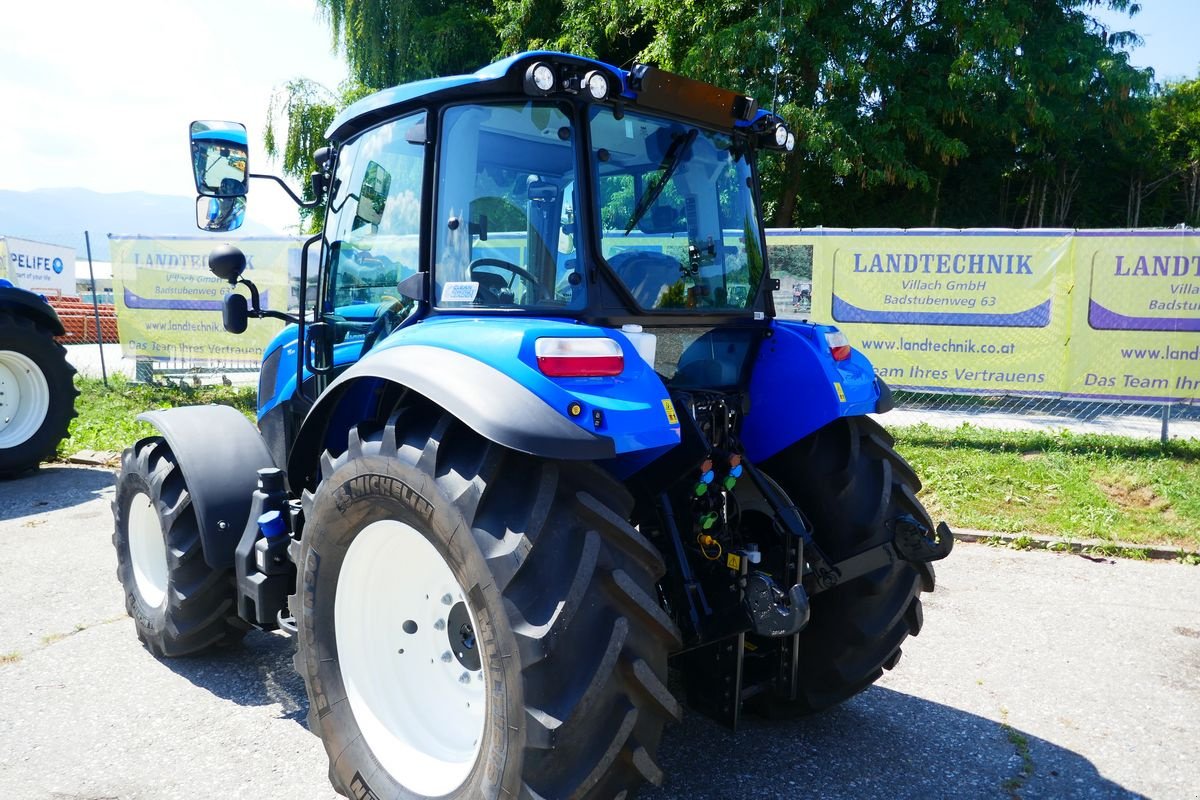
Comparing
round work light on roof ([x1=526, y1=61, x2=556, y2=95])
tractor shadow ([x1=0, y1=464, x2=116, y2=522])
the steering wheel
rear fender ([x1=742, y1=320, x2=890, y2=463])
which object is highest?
round work light on roof ([x1=526, y1=61, x2=556, y2=95])

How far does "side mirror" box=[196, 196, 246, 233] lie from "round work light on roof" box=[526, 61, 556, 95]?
4.92ft

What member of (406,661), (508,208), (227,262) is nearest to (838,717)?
(406,661)

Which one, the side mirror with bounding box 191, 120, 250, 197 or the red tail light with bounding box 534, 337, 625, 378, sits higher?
the side mirror with bounding box 191, 120, 250, 197

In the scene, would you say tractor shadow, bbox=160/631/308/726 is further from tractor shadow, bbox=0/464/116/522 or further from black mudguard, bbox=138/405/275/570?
tractor shadow, bbox=0/464/116/522

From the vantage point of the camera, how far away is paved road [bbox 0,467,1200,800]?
3.01 m

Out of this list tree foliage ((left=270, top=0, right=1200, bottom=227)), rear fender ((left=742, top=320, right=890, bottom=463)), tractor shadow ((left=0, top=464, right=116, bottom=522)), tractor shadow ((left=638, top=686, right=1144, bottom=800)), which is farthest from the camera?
tree foliage ((left=270, top=0, right=1200, bottom=227))

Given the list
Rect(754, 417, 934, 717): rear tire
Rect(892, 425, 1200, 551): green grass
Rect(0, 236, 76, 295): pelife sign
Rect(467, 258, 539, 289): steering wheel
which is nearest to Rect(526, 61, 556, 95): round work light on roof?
Rect(467, 258, 539, 289): steering wheel

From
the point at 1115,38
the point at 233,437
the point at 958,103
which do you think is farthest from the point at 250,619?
the point at 1115,38

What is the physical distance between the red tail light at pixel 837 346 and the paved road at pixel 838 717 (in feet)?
Answer: 4.78

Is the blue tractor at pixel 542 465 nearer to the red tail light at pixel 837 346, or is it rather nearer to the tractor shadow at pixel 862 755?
the red tail light at pixel 837 346

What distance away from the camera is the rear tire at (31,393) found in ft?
24.8

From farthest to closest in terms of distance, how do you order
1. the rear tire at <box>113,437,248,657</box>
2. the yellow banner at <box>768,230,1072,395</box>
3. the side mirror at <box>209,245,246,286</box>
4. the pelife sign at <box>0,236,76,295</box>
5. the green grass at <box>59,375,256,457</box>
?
1. the pelife sign at <box>0,236,76,295</box>
2. the green grass at <box>59,375,256,457</box>
3. the yellow banner at <box>768,230,1072,395</box>
4. the rear tire at <box>113,437,248,657</box>
5. the side mirror at <box>209,245,246,286</box>

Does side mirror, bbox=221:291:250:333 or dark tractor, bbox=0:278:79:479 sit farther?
dark tractor, bbox=0:278:79:479

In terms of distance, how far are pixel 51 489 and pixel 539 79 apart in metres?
6.72
